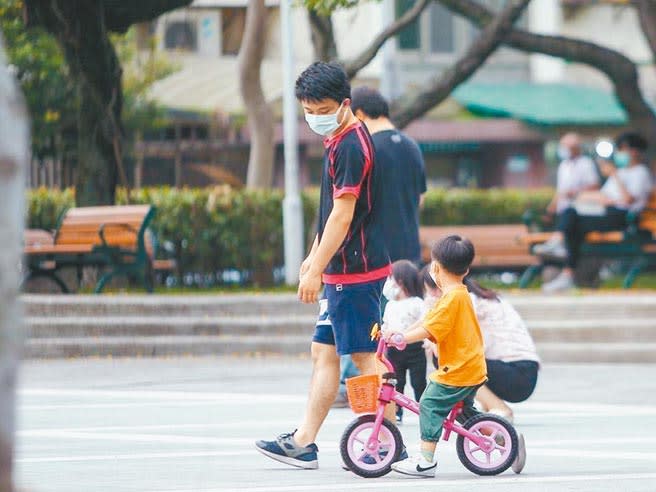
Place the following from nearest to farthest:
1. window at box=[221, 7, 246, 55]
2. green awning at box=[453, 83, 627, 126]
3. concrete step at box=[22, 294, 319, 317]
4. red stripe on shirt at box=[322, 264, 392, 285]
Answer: red stripe on shirt at box=[322, 264, 392, 285], concrete step at box=[22, 294, 319, 317], green awning at box=[453, 83, 627, 126], window at box=[221, 7, 246, 55]

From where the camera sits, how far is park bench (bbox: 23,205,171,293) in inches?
623

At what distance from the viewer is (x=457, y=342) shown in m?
6.92

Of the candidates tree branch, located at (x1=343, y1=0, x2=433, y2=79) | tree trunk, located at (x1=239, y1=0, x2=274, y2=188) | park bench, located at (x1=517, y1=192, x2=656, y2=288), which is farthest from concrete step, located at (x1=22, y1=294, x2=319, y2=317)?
tree trunk, located at (x1=239, y1=0, x2=274, y2=188)

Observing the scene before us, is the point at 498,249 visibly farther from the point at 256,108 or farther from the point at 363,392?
the point at 363,392

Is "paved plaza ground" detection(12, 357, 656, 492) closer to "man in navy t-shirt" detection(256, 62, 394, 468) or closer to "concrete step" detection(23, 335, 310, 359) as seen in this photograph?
"concrete step" detection(23, 335, 310, 359)

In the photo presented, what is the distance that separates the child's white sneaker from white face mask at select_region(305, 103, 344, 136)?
145cm

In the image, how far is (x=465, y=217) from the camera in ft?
72.7

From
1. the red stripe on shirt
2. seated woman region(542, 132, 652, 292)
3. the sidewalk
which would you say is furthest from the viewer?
seated woman region(542, 132, 652, 292)

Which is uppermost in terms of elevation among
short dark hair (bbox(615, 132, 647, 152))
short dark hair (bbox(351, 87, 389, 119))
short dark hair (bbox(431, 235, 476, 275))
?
short dark hair (bbox(351, 87, 389, 119))

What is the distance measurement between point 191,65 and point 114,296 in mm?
26742

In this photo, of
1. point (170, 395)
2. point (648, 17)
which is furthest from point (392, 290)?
point (648, 17)

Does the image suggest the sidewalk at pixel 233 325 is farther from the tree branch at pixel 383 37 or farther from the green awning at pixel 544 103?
the green awning at pixel 544 103

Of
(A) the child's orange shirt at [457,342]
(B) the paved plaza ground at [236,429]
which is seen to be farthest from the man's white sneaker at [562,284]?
(A) the child's orange shirt at [457,342]

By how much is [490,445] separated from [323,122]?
1568 mm
